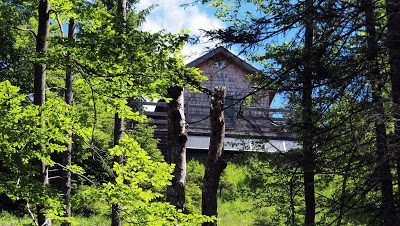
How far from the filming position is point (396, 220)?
6.06 m

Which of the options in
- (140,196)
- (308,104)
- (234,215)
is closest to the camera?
(140,196)

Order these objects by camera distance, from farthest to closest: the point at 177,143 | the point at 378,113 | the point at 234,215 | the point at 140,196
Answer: the point at 234,215, the point at 177,143, the point at 140,196, the point at 378,113

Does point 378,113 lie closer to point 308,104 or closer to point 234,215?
point 308,104

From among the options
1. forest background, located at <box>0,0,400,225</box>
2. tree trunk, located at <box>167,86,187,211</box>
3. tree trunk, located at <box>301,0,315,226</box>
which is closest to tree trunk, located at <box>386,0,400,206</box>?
forest background, located at <box>0,0,400,225</box>

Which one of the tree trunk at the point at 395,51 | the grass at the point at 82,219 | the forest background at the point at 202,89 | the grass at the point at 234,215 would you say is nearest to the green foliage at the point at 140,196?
the forest background at the point at 202,89

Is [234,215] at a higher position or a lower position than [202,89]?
lower

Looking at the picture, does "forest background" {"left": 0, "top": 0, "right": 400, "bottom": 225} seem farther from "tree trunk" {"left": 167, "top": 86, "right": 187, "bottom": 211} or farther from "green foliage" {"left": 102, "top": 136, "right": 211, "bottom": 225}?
"tree trunk" {"left": 167, "top": 86, "right": 187, "bottom": 211}

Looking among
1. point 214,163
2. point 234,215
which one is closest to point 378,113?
point 214,163

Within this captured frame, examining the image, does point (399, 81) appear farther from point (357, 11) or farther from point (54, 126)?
point (54, 126)

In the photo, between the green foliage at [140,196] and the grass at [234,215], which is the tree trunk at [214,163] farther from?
the grass at [234,215]

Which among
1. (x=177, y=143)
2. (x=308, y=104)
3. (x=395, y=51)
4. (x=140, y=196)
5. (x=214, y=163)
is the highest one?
(x=395, y=51)

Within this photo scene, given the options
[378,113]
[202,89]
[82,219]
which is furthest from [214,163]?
[82,219]

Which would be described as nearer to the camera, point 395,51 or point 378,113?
point 395,51

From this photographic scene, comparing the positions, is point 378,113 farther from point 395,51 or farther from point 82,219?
point 82,219
